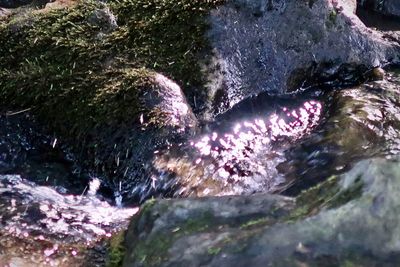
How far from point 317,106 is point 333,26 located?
3.02ft

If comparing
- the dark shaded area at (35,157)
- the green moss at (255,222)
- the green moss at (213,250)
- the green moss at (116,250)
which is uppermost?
the green moss at (255,222)

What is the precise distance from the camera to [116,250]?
129 inches

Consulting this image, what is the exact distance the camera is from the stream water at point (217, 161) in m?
3.53

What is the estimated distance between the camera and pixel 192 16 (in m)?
5.03

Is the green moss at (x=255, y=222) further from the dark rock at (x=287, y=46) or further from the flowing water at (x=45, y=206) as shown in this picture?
the dark rock at (x=287, y=46)

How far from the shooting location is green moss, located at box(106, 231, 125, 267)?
320cm

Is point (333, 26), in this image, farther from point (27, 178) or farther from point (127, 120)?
point (27, 178)

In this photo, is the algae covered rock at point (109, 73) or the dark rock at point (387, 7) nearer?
the algae covered rock at point (109, 73)

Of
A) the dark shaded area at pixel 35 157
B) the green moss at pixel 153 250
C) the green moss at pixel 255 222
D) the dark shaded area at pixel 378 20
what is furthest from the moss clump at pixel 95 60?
the dark shaded area at pixel 378 20

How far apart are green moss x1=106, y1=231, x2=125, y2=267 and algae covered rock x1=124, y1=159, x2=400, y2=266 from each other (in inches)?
10.1

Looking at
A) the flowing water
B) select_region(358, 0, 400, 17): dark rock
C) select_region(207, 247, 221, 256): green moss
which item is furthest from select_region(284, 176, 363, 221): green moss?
select_region(358, 0, 400, 17): dark rock

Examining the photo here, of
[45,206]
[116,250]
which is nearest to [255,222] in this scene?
[116,250]

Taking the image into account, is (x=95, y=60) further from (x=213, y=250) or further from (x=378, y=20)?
(x=378, y=20)

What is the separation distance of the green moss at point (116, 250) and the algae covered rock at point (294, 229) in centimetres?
26
